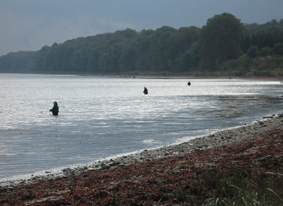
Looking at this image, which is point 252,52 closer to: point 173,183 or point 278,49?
point 278,49

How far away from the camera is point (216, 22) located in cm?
16725

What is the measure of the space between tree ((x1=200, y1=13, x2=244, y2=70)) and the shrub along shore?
501ft

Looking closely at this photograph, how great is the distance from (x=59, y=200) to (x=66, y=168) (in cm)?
610

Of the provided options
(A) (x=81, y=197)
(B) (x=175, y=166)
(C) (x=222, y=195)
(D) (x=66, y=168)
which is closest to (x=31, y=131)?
(D) (x=66, y=168)

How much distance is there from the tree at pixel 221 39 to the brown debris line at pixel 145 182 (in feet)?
504

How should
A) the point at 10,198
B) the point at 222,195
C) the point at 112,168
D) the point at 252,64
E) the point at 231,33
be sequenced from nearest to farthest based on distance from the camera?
the point at 222,195
the point at 10,198
the point at 112,168
the point at 252,64
the point at 231,33

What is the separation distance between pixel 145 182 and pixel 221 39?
16017cm

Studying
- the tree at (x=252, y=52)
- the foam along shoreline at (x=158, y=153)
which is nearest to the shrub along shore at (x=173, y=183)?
the foam along shoreline at (x=158, y=153)

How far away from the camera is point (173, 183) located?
10.7 m

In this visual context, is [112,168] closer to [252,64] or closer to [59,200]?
[59,200]

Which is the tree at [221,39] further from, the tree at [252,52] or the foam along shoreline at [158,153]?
the foam along shoreline at [158,153]

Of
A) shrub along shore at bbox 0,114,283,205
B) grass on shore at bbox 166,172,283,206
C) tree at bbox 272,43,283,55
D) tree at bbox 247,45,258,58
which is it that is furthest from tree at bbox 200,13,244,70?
grass on shore at bbox 166,172,283,206

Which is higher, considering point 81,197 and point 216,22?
point 216,22

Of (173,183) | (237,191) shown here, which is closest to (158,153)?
(173,183)
